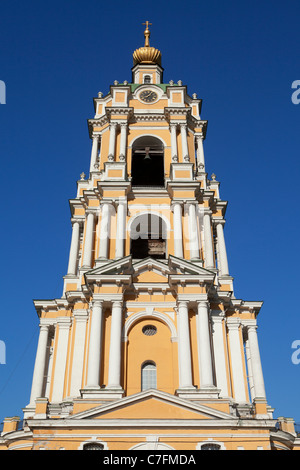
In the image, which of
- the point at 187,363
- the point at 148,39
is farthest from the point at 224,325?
the point at 148,39

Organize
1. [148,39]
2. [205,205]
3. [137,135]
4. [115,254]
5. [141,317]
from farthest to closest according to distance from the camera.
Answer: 1. [148,39]
2. [137,135]
3. [205,205]
4. [115,254]
5. [141,317]

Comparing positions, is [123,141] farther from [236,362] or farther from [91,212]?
[236,362]

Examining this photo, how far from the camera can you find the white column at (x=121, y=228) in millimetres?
27562

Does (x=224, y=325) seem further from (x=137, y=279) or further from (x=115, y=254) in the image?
(x=115, y=254)

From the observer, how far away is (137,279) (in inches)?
1033

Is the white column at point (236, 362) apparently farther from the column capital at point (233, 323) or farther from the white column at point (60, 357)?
the white column at point (60, 357)

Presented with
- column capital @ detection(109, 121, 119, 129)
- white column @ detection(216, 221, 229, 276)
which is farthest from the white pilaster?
column capital @ detection(109, 121, 119, 129)

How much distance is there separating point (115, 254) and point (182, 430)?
33.8ft

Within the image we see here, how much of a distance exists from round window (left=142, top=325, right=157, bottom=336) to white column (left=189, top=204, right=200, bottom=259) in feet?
14.9

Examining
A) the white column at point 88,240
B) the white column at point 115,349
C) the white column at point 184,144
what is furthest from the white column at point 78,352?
the white column at point 184,144

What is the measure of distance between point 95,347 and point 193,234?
8.54 meters

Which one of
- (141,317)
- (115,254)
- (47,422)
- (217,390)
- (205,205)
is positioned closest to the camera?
(47,422)

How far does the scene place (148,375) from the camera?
24125 mm

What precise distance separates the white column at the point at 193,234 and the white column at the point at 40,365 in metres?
8.74
